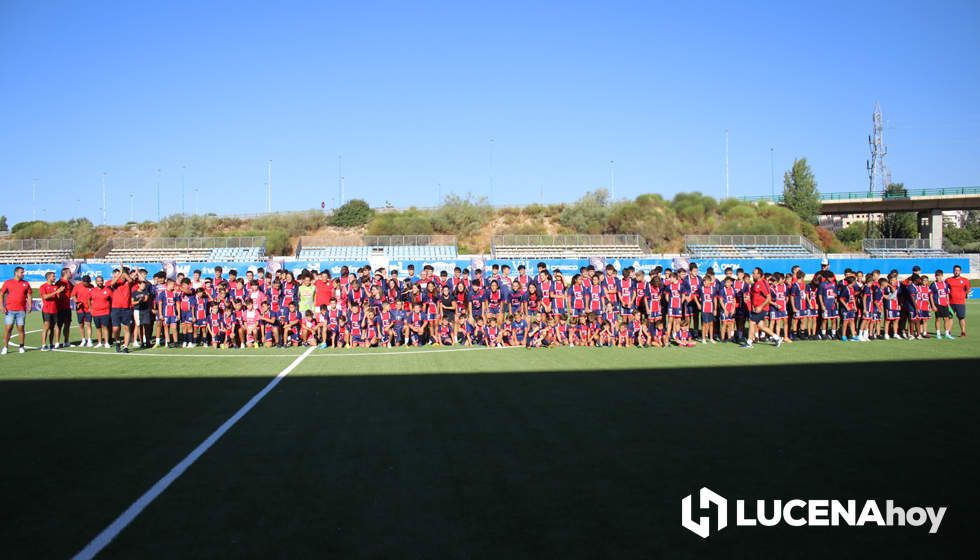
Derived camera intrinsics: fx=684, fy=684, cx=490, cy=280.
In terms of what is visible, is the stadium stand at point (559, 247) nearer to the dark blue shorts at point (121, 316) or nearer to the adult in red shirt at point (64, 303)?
the adult in red shirt at point (64, 303)

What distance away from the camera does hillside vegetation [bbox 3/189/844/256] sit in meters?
66.2

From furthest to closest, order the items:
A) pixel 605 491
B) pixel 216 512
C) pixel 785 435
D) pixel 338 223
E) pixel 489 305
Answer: pixel 338 223
pixel 489 305
pixel 785 435
pixel 605 491
pixel 216 512

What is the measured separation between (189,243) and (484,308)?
114ft

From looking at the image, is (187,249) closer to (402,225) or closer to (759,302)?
(402,225)

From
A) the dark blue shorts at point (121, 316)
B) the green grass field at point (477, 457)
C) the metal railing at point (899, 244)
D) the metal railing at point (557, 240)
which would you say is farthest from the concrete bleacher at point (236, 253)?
the metal railing at point (899, 244)

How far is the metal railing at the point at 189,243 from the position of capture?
44250mm

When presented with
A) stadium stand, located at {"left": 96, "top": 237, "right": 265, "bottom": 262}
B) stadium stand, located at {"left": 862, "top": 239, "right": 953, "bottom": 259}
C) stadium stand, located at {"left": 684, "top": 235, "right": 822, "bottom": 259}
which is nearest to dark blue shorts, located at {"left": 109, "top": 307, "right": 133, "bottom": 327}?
stadium stand, located at {"left": 96, "top": 237, "right": 265, "bottom": 262}

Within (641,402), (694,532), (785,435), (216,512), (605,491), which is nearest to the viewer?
(694,532)

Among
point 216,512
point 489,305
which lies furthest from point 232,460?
point 489,305

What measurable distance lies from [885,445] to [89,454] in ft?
24.6

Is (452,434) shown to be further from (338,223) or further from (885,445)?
(338,223)

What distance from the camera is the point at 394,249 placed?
147 ft

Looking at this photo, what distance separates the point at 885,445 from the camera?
6.50m

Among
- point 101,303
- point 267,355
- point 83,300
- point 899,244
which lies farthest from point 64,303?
point 899,244
